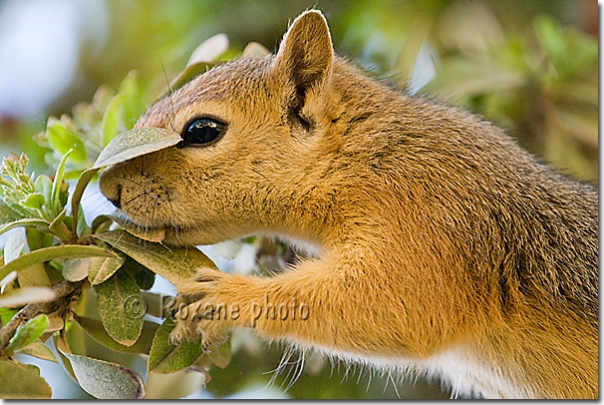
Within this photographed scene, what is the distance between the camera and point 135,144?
1.05 metres

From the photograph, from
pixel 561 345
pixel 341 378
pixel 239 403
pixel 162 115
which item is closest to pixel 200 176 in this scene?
pixel 162 115

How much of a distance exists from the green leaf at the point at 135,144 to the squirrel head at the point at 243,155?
15 centimetres

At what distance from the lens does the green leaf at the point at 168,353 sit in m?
1.06

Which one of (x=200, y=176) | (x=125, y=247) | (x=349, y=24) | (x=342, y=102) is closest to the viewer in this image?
(x=125, y=247)

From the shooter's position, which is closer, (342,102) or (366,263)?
(366,263)

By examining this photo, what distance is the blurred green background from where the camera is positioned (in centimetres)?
177

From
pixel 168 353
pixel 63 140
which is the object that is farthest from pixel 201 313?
pixel 63 140

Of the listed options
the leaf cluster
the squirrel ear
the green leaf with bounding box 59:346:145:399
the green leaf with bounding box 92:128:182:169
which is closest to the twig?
the leaf cluster

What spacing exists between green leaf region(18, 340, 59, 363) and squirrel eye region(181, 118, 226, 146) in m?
0.46

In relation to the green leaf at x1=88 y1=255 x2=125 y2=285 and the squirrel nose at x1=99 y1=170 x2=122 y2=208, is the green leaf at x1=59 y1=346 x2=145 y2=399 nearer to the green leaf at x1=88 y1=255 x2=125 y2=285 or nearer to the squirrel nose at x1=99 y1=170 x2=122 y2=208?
the green leaf at x1=88 y1=255 x2=125 y2=285

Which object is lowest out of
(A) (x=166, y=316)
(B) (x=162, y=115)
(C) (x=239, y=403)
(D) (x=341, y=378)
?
(D) (x=341, y=378)

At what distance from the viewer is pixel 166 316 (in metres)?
1.14

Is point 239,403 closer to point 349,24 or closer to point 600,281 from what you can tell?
point 600,281

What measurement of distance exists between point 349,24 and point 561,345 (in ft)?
4.12
